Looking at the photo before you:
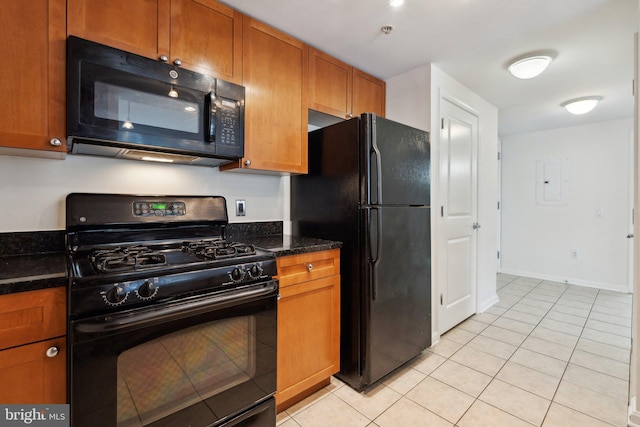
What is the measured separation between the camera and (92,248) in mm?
1415

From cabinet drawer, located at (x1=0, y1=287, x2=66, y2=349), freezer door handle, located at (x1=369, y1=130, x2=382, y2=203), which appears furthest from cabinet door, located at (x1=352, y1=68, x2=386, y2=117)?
cabinet drawer, located at (x1=0, y1=287, x2=66, y2=349)

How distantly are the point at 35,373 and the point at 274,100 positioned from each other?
64.9 inches

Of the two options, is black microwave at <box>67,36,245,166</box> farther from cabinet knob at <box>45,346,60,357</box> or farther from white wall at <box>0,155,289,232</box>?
cabinet knob at <box>45,346,60,357</box>

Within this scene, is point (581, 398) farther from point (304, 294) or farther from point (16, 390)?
point (16, 390)

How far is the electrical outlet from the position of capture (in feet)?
6.64

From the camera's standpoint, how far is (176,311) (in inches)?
44.4

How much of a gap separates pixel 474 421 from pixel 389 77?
2538 millimetres

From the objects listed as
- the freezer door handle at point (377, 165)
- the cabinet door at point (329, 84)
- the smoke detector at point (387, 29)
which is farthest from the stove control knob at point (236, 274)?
the smoke detector at point (387, 29)

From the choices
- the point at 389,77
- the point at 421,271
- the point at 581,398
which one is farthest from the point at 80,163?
the point at 581,398

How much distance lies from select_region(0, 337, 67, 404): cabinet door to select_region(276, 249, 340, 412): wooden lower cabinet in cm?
88

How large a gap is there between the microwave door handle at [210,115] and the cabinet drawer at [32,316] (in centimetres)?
91

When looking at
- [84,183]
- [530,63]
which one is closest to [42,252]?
[84,183]

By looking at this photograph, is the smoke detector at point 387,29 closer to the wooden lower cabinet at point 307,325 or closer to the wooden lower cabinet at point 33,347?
the wooden lower cabinet at point 307,325

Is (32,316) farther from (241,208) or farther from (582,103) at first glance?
(582,103)
